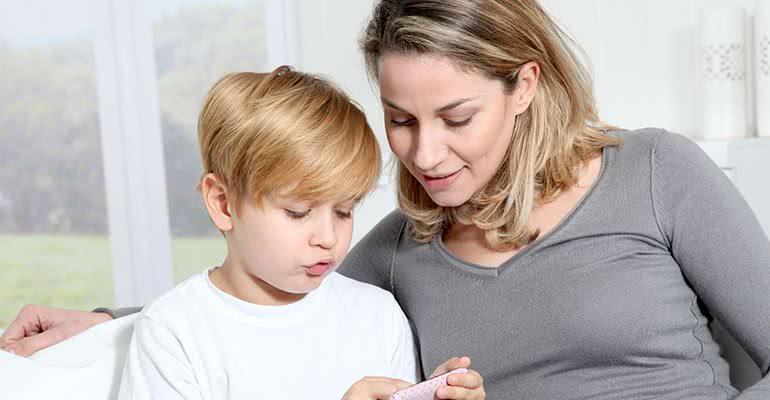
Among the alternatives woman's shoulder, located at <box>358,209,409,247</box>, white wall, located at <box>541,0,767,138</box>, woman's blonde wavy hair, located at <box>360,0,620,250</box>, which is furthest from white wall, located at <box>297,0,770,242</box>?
woman's blonde wavy hair, located at <box>360,0,620,250</box>

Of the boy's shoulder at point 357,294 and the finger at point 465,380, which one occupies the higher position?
the boy's shoulder at point 357,294

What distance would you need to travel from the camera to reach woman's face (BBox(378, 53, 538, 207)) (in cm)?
151

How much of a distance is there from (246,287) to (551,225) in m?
0.50

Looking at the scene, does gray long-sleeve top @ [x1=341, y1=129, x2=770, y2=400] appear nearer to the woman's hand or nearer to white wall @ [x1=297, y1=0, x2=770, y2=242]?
the woman's hand

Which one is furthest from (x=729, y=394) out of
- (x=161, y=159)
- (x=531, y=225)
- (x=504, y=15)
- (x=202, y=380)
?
(x=161, y=159)

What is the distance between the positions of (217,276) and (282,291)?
10cm

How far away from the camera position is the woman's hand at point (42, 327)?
1.56 m

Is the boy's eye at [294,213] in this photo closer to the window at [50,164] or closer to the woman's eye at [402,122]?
the woman's eye at [402,122]

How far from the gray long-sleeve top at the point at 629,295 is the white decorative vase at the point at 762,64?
0.90 meters

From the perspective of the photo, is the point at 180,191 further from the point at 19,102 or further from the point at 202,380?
the point at 202,380

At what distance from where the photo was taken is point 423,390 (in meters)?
1.31

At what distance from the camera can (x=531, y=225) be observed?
1646 millimetres

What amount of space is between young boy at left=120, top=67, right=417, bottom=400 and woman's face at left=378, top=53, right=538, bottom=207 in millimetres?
81

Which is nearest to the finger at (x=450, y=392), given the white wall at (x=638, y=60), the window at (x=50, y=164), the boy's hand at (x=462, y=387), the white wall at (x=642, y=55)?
the boy's hand at (x=462, y=387)
